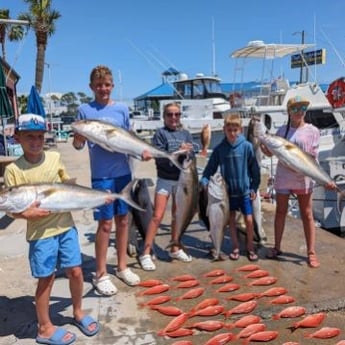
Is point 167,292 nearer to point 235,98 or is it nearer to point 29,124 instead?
point 29,124

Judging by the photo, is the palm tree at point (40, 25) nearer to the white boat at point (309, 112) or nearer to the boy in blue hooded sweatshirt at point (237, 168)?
the white boat at point (309, 112)

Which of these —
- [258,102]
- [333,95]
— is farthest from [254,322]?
[258,102]

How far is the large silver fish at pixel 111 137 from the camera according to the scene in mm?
3896

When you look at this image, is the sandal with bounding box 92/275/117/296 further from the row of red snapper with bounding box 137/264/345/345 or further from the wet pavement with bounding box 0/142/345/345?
the row of red snapper with bounding box 137/264/345/345

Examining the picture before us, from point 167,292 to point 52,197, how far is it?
1.88 m

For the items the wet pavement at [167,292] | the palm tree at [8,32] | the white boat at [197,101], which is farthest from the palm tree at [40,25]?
the wet pavement at [167,292]

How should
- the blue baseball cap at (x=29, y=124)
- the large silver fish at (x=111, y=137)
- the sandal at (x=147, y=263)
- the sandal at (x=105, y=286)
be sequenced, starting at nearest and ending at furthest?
the blue baseball cap at (x=29, y=124) < the large silver fish at (x=111, y=137) < the sandal at (x=105, y=286) < the sandal at (x=147, y=263)

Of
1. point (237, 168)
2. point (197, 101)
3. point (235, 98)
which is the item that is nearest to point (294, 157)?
point (237, 168)

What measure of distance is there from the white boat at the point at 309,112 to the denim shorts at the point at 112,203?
5781 millimetres

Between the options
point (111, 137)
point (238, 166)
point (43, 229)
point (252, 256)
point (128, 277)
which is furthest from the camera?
point (252, 256)

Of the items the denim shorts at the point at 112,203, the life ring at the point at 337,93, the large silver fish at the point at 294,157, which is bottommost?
the denim shorts at the point at 112,203

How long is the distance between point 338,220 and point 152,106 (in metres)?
39.2

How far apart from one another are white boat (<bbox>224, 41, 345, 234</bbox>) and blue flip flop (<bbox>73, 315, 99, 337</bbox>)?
644cm

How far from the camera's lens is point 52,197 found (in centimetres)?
323
